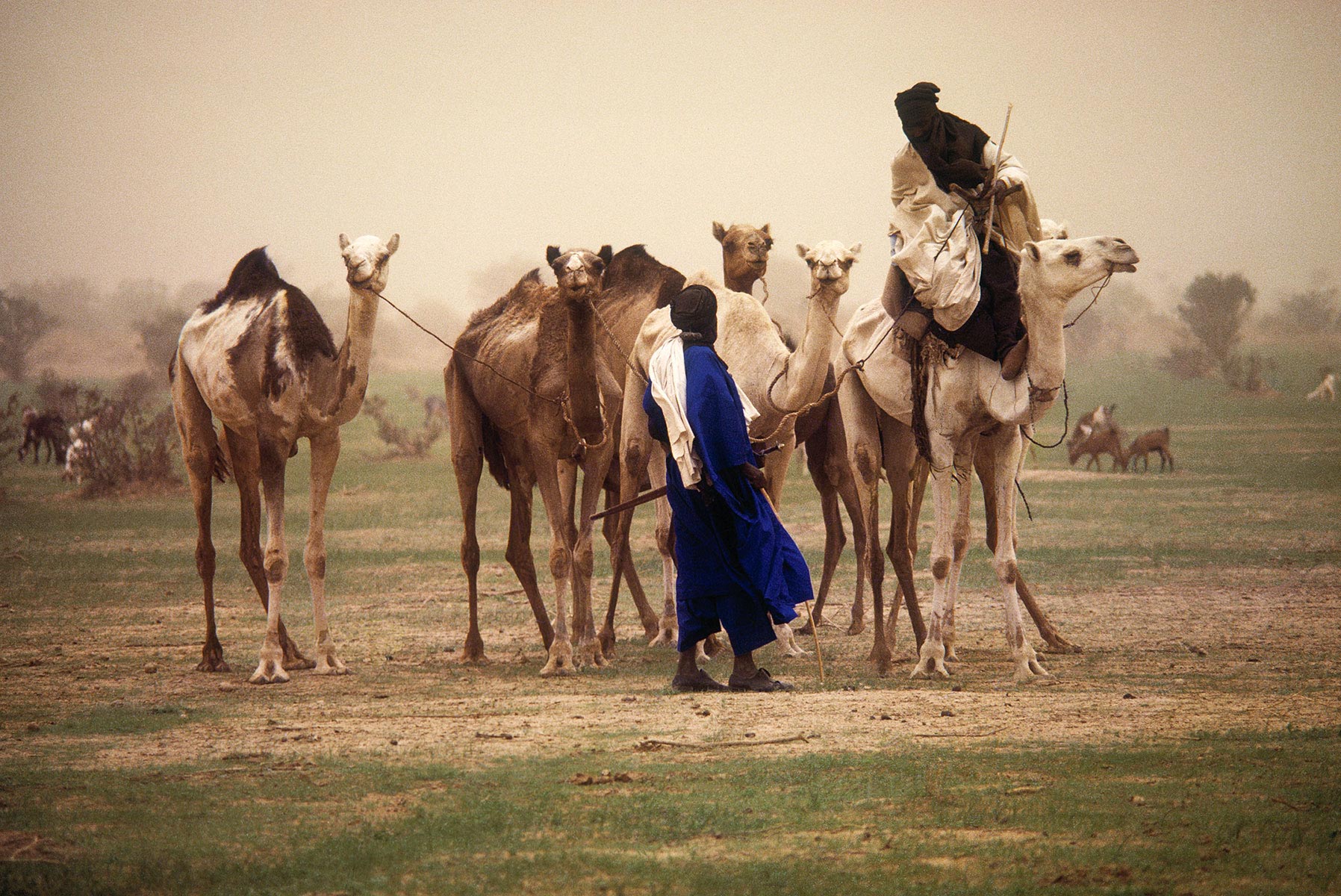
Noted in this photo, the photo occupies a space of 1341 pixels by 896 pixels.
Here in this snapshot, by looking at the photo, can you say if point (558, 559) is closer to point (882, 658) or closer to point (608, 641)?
point (608, 641)

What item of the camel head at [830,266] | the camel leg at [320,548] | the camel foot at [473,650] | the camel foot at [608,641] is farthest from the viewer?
the camel foot at [608,641]

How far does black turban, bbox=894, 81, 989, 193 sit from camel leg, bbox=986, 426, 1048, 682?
1.55 metres

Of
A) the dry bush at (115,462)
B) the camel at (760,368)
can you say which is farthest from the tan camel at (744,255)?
the dry bush at (115,462)

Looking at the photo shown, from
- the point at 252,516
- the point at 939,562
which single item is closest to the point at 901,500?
the point at 939,562

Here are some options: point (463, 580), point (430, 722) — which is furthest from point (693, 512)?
point (463, 580)

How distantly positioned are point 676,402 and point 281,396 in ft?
9.20

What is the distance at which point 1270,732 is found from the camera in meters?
7.44

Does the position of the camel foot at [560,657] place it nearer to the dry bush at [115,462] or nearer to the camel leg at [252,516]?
the camel leg at [252,516]

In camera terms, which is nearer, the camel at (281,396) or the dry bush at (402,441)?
the camel at (281,396)

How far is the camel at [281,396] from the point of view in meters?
10.1

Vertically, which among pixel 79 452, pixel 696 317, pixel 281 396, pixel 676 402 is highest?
pixel 696 317

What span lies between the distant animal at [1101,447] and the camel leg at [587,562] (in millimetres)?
18522

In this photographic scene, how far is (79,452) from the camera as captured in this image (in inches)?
1093

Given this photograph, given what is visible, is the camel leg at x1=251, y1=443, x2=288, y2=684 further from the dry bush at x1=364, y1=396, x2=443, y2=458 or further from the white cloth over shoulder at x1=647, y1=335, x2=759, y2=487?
the dry bush at x1=364, y1=396, x2=443, y2=458
